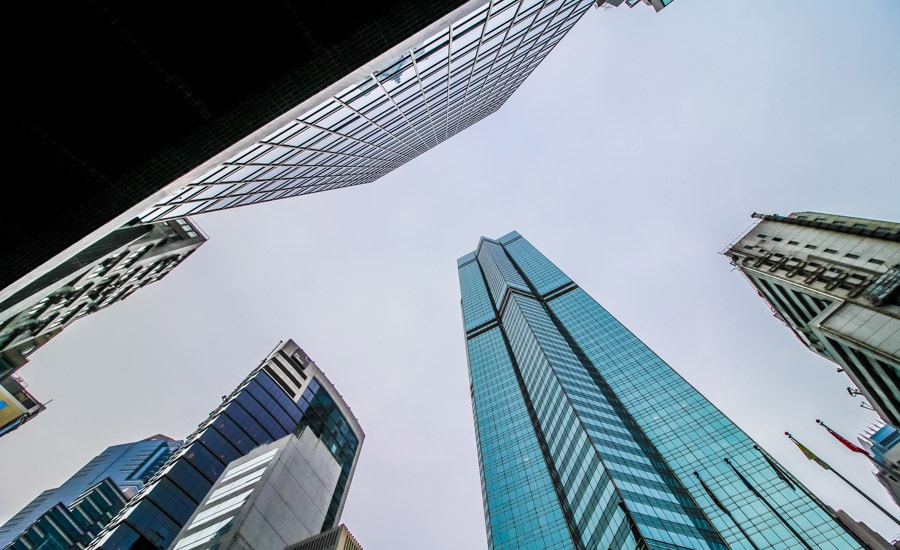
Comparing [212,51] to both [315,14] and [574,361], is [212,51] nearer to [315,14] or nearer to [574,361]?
[315,14]

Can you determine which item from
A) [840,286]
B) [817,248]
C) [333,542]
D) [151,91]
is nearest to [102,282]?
[333,542]

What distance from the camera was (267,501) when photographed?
37562 millimetres

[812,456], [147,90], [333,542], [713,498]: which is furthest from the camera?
[713,498]

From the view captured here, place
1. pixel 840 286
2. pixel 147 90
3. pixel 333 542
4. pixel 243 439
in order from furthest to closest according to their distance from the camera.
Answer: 1. pixel 243 439
2. pixel 840 286
3. pixel 333 542
4. pixel 147 90

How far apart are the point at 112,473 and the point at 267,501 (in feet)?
541

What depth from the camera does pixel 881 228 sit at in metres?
50.8

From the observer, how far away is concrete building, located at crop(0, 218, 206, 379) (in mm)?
27656

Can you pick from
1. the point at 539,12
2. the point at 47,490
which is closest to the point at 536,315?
the point at 539,12

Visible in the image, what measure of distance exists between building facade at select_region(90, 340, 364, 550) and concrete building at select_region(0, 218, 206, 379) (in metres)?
20.2

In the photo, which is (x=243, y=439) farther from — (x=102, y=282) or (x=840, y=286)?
(x=840, y=286)

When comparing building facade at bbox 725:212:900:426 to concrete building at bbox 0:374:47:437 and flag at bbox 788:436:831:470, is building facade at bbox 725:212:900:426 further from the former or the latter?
concrete building at bbox 0:374:47:437

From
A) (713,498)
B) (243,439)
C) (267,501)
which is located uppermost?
(243,439)

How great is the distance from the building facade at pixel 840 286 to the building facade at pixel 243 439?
60.7 meters

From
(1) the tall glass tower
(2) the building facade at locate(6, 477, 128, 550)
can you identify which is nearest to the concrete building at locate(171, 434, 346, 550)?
(1) the tall glass tower
